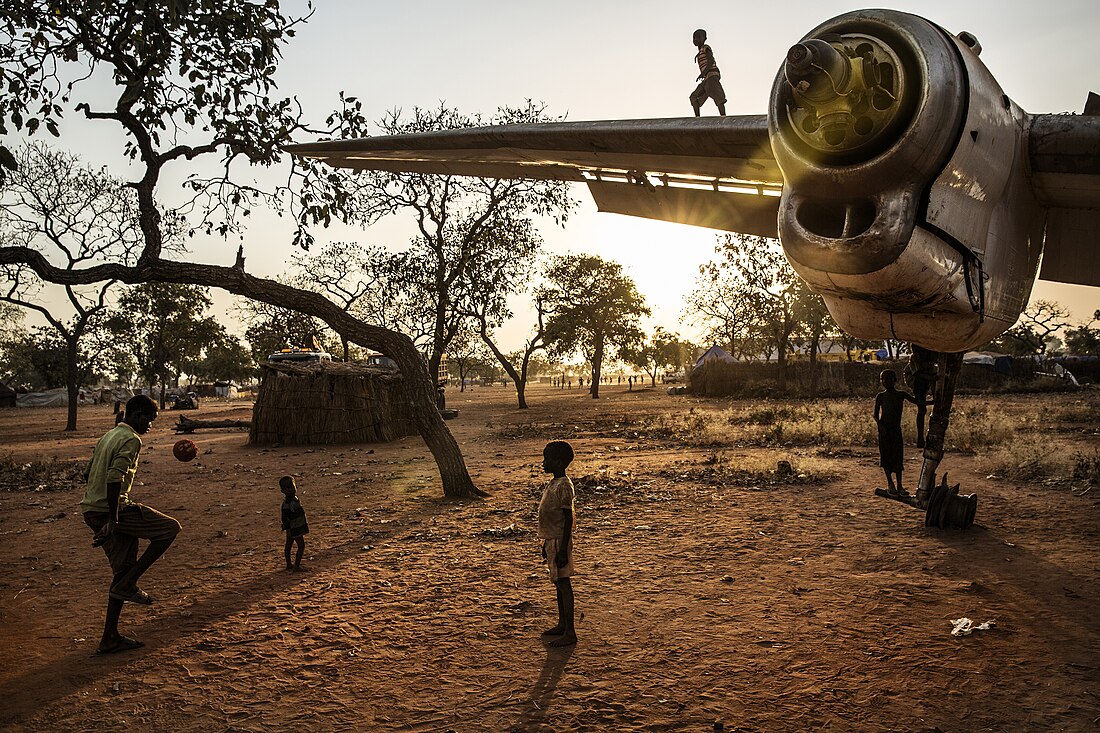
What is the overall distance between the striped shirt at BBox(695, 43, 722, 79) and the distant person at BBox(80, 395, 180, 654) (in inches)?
237

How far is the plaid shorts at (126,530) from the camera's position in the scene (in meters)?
4.73

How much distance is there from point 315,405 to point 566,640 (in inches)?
627

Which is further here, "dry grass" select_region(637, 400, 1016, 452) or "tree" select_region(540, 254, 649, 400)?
"tree" select_region(540, 254, 649, 400)

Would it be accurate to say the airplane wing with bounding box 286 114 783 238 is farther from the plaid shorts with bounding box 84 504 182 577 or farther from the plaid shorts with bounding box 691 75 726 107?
the plaid shorts with bounding box 84 504 182 577

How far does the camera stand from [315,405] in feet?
61.2

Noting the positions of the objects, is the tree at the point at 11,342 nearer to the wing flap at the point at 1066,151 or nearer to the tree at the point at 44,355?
the tree at the point at 44,355

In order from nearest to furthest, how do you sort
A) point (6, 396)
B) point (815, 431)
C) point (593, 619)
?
point (593, 619)
point (815, 431)
point (6, 396)

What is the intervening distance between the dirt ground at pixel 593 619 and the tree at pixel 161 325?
33.8 metres

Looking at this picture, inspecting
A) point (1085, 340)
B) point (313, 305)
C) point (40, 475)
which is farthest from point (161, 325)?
point (1085, 340)

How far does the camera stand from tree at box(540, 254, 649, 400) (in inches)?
1753

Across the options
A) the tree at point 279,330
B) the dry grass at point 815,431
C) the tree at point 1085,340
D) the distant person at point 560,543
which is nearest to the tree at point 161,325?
the tree at point 279,330

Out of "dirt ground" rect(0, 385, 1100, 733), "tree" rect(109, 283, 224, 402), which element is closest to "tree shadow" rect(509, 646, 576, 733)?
"dirt ground" rect(0, 385, 1100, 733)

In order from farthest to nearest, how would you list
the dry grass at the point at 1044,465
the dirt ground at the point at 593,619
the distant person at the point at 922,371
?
the dry grass at the point at 1044,465
the distant person at the point at 922,371
the dirt ground at the point at 593,619

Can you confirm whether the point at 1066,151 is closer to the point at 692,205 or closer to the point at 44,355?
the point at 692,205
